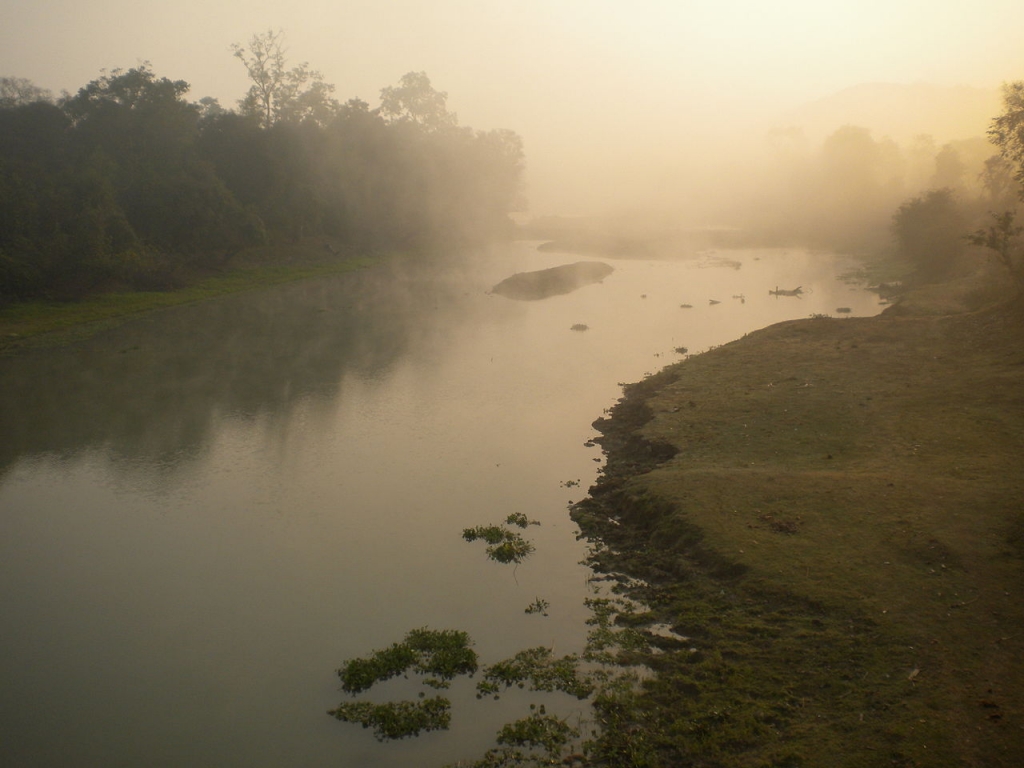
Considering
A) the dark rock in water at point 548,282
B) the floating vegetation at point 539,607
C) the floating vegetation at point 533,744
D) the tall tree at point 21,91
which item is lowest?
the floating vegetation at point 533,744

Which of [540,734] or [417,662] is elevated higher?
[417,662]

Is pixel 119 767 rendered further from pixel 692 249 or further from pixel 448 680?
pixel 692 249

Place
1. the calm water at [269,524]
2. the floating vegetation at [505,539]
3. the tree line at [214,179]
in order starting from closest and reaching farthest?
the calm water at [269,524] → the floating vegetation at [505,539] → the tree line at [214,179]

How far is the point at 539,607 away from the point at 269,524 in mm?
6285

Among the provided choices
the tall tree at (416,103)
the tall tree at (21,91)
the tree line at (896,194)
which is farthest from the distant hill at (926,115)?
the tall tree at (21,91)

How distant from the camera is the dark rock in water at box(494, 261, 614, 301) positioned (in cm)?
4583

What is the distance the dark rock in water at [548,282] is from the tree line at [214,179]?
17.8 metres

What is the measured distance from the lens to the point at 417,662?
10.4 metres

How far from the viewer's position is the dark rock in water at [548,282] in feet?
150

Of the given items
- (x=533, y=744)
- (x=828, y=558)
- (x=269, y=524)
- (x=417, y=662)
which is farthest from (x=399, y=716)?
(x=828, y=558)

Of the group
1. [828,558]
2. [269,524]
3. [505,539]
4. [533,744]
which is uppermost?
[828,558]

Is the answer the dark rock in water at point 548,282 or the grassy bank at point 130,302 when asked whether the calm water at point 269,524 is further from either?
the dark rock in water at point 548,282

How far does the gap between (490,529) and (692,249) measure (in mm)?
62922

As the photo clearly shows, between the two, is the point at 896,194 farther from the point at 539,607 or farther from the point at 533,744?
the point at 533,744
